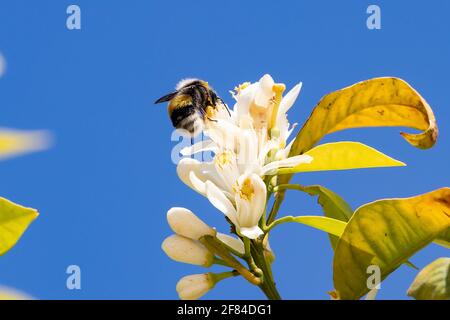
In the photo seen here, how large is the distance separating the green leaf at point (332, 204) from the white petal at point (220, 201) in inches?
7.5

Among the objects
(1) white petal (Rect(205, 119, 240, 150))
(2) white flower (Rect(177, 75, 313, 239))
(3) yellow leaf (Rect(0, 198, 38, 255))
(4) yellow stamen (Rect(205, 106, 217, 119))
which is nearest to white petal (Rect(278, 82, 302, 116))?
(2) white flower (Rect(177, 75, 313, 239))

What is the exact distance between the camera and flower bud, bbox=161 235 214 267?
146cm

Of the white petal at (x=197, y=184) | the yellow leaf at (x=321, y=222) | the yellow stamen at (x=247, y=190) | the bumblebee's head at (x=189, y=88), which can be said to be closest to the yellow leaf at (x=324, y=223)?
the yellow leaf at (x=321, y=222)

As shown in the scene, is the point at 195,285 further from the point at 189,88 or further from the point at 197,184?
the point at 189,88

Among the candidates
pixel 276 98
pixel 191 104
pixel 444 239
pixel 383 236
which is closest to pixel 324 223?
pixel 383 236

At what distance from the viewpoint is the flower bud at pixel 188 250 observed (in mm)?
1462

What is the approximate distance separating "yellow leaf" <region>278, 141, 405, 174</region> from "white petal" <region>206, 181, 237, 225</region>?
7.2 inches

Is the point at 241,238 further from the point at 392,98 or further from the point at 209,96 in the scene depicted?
the point at 209,96

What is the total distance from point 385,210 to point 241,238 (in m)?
0.32

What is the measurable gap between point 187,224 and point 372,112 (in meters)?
0.47

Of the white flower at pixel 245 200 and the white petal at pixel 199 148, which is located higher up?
the white petal at pixel 199 148

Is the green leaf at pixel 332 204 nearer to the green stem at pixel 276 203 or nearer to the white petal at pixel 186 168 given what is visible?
the green stem at pixel 276 203

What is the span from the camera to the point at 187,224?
1.45 metres

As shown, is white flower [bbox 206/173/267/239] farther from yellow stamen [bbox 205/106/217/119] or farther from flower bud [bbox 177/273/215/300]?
yellow stamen [bbox 205/106/217/119]
